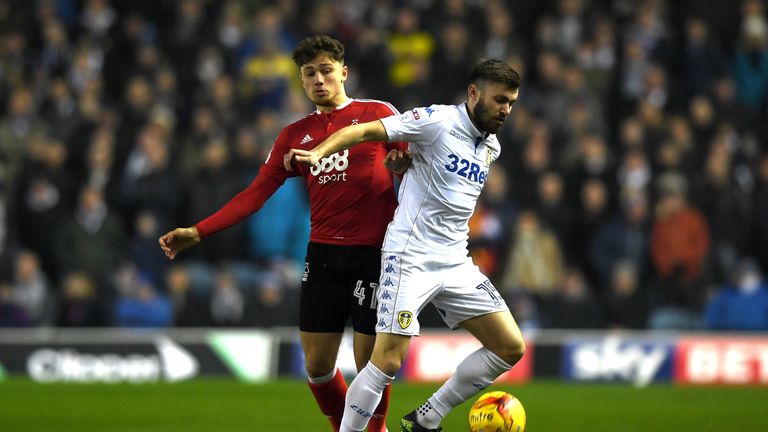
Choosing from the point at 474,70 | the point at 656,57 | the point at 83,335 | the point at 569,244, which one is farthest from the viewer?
the point at 656,57

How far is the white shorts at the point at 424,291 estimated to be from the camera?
8.51 m

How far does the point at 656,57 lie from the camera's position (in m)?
20.4

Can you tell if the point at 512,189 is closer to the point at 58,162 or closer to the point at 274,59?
the point at 274,59

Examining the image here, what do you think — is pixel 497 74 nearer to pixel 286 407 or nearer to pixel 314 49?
pixel 314 49

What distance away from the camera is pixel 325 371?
9.22 m

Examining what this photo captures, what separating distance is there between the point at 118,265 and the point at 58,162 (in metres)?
1.60

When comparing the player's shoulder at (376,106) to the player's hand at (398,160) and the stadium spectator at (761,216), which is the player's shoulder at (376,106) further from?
the stadium spectator at (761,216)

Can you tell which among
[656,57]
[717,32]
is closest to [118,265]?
[656,57]

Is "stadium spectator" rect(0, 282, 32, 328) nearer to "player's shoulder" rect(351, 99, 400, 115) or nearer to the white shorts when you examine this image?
"player's shoulder" rect(351, 99, 400, 115)

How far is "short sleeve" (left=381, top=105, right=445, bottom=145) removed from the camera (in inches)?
331

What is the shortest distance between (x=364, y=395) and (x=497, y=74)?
→ 7.04ft

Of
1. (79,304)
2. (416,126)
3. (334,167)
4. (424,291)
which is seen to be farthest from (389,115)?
(79,304)

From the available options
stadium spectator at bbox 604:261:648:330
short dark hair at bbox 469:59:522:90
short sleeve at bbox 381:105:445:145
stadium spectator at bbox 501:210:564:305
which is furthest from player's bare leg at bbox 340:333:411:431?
stadium spectator at bbox 604:261:648:330

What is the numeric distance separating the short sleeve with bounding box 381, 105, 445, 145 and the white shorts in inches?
29.6
